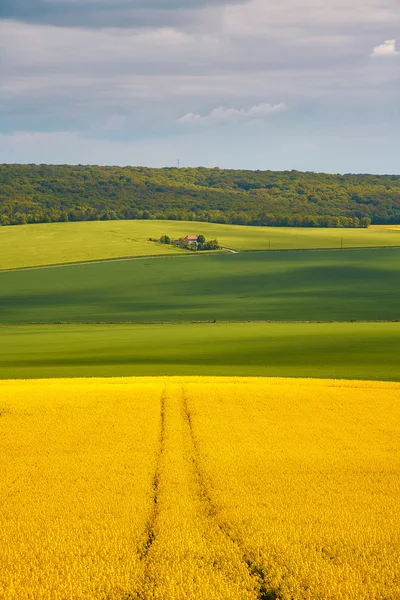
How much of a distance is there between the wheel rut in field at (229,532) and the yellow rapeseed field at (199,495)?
0.04m

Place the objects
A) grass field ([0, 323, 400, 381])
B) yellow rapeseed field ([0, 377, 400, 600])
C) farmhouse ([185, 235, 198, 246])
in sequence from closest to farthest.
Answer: yellow rapeseed field ([0, 377, 400, 600])
grass field ([0, 323, 400, 381])
farmhouse ([185, 235, 198, 246])

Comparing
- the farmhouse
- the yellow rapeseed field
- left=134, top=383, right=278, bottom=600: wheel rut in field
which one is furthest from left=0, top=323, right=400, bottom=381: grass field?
the farmhouse

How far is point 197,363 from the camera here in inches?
1597

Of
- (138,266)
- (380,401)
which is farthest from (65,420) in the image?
(138,266)

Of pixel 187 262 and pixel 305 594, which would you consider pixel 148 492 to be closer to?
pixel 305 594

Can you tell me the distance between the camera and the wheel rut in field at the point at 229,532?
12156 mm

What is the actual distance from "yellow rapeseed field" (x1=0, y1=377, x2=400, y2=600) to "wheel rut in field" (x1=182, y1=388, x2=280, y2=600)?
4cm

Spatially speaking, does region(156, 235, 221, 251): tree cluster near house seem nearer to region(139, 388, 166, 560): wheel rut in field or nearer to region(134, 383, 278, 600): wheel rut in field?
region(139, 388, 166, 560): wheel rut in field

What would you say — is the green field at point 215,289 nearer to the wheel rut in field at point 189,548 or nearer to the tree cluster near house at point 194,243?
the tree cluster near house at point 194,243

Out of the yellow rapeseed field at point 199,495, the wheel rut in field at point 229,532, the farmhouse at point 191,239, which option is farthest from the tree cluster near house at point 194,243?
the wheel rut in field at point 229,532

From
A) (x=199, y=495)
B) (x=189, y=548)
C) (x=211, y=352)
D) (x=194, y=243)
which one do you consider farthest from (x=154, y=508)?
(x=194, y=243)

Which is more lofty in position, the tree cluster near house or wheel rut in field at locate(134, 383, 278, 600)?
the tree cluster near house

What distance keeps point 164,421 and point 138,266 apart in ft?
278

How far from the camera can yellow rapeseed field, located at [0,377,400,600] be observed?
40.9ft
